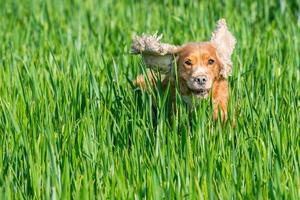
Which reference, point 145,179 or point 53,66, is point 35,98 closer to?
point 53,66

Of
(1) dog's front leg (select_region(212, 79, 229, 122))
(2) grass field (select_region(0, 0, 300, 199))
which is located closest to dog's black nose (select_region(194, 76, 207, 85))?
(2) grass field (select_region(0, 0, 300, 199))

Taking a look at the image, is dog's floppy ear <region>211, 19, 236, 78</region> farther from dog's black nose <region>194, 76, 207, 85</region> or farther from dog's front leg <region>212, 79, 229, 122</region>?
dog's black nose <region>194, 76, 207, 85</region>

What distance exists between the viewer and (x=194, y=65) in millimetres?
4328

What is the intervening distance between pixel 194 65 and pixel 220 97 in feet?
0.81

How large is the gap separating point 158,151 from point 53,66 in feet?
5.19

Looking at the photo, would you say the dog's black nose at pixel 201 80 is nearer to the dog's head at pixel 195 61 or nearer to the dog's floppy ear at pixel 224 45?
the dog's head at pixel 195 61

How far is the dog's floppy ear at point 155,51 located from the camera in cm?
443

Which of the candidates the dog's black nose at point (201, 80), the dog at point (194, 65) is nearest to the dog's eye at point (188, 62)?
the dog at point (194, 65)

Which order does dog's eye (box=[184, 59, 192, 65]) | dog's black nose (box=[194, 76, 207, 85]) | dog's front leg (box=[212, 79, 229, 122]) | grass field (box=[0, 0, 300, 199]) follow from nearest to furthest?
grass field (box=[0, 0, 300, 199]) < dog's black nose (box=[194, 76, 207, 85]) < dog's eye (box=[184, 59, 192, 65]) < dog's front leg (box=[212, 79, 229, 122])

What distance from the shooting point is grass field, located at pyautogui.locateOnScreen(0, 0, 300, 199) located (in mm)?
3504

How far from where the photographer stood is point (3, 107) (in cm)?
417

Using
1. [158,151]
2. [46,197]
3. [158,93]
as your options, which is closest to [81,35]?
[158,93]

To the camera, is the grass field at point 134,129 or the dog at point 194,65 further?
the dog at point 194,65

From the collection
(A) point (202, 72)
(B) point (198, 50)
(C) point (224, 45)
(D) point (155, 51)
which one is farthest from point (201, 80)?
(C) point (224, 45)
